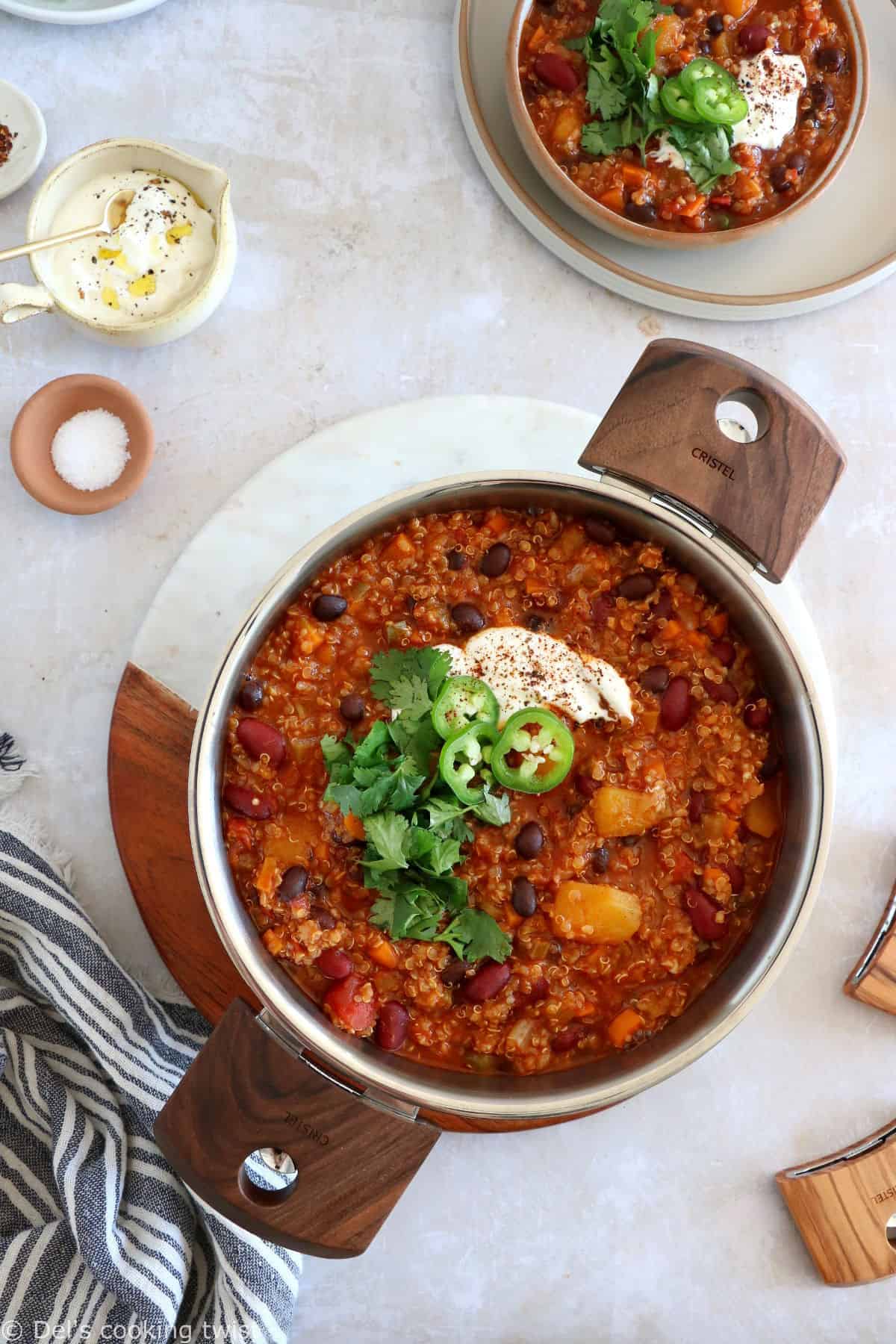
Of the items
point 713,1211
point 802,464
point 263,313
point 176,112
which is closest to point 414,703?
point 802,464

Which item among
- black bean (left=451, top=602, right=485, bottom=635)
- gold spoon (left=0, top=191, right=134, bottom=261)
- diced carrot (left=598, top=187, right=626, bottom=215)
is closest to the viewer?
black bean (left=451, top=602, right=485, bottom=635)

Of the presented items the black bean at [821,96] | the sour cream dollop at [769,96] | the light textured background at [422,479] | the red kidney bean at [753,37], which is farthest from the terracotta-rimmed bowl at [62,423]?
the black bean at [821,96]

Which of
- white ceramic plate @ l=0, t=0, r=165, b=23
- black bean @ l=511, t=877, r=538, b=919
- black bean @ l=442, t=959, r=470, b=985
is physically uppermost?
white ceramic plate @ l=0, t=0, r=165, b=23

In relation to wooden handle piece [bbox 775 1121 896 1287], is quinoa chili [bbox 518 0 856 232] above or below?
above

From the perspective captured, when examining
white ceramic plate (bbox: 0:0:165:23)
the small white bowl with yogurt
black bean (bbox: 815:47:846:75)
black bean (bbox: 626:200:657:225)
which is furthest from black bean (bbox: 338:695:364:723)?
black bean (bbox: 815:47:846:75)

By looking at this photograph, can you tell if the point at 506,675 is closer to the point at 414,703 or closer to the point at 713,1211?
the point at 414,703

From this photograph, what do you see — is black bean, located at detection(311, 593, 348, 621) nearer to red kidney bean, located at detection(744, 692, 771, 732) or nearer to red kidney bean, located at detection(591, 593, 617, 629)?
red kidney bean, located at detection(591, 593, 617, 629)

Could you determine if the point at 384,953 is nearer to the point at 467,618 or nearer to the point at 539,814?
the point at 539,814

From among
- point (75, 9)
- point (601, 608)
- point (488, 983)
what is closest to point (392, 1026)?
point (488, 983)
